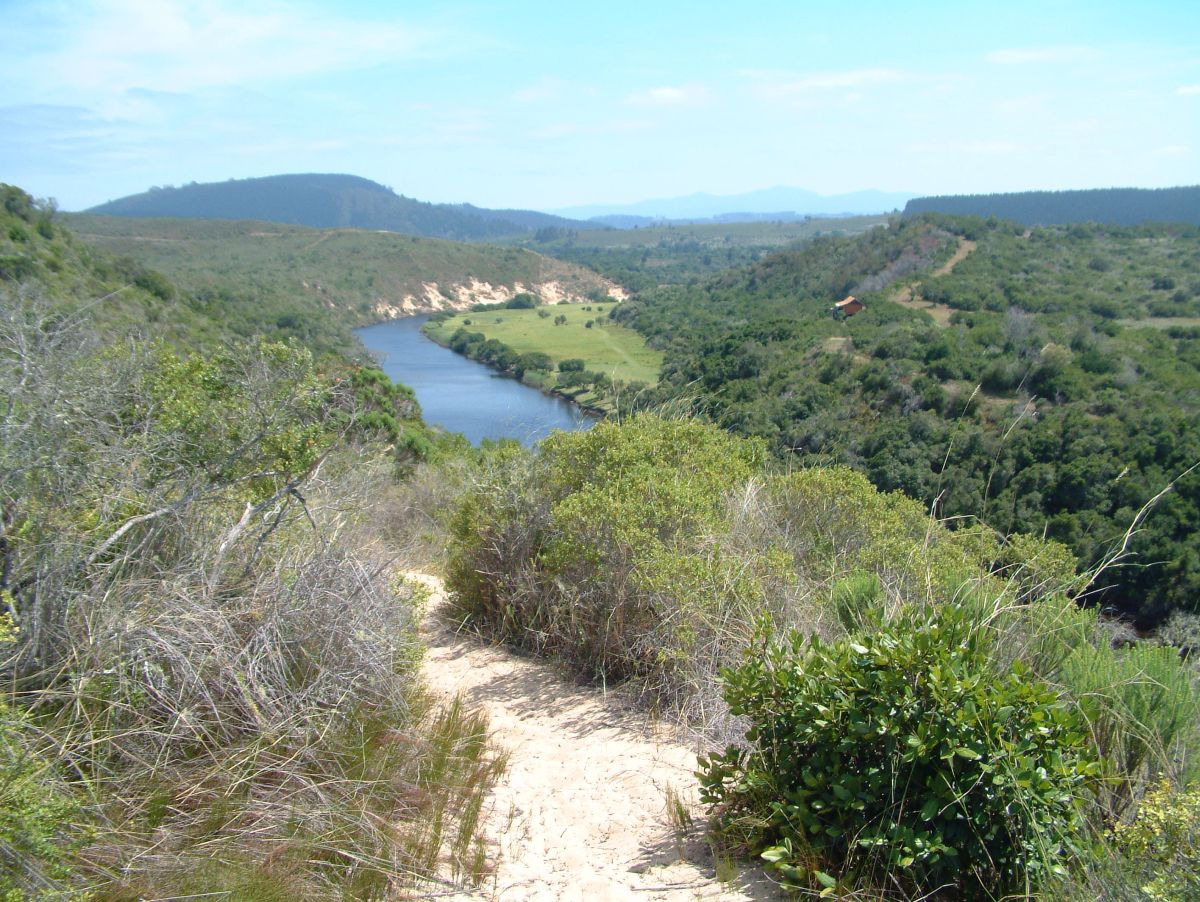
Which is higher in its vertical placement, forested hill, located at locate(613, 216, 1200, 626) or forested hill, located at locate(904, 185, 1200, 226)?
forested hill, located at locate(904, 185, 1200, 226)

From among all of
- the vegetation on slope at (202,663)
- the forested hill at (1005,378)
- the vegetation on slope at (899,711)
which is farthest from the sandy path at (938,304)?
the vegetation on slope at (202,663)

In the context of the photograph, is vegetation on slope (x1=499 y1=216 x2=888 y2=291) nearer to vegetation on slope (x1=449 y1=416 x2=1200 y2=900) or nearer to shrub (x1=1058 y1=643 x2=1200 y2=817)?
vegetation on slope (x1=449 y1=416 x2=1200 y2=900)

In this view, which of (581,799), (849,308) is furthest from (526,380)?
(581,799)

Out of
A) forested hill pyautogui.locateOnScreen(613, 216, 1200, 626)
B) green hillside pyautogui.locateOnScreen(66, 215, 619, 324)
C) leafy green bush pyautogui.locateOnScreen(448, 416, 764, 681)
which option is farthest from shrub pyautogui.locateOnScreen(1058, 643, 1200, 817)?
green hillside pyautogui.locateOnScreen(66, 215, 619, 324)

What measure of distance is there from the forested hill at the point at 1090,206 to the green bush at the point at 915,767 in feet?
279

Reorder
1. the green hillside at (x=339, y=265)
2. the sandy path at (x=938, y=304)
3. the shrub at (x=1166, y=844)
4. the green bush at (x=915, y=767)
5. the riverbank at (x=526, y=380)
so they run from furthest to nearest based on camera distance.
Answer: the green hillside at (x=339, y=265) < the sandy path at (x=938, y=304) < the riverbank at (x=526, y=380) < the green bush at (x=915, y=767) < the shrub at (x=1166, y=844)

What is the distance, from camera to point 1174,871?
2.16 meters

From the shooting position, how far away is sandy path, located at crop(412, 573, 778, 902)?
9.65ft

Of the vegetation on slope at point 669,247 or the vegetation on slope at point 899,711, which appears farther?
the vegetation on slope at point 669,247

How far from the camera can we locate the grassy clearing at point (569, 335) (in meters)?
47.2

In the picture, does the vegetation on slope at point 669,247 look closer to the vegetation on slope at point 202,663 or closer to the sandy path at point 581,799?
the sandy path at point 581,799

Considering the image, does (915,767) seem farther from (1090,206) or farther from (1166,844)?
(1090,206)

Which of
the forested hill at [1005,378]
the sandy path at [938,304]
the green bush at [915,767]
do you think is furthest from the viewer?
the sandy path at [938,304]

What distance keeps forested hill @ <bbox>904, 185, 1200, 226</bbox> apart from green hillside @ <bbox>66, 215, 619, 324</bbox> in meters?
45.9
